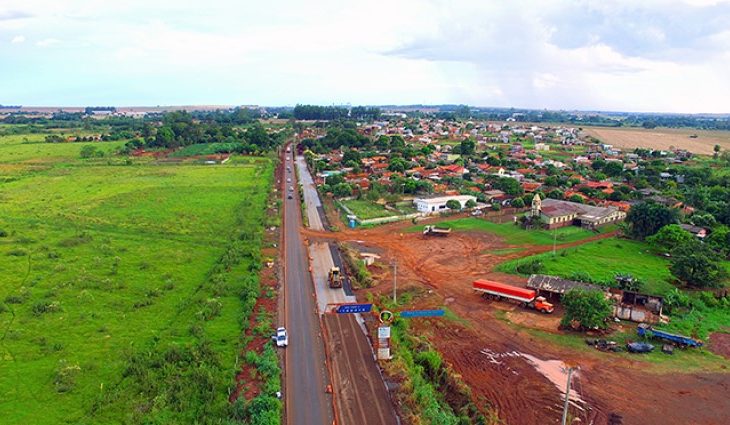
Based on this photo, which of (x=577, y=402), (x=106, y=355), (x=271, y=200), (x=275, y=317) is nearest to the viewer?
(x=577, y=402)

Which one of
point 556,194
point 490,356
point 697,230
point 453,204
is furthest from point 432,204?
point 490,356

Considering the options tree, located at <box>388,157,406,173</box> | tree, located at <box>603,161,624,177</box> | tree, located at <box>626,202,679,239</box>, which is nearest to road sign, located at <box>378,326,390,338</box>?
tree, located at <box>626,202,679,239</box>

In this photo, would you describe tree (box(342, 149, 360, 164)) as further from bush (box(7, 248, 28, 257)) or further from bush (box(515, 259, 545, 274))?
bush (box(7, 248, 28, 257))

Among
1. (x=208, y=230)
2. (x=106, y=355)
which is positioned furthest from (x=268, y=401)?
(x=208, y=230)

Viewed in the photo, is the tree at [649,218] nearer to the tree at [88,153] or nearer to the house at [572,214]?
the house at [572,214]

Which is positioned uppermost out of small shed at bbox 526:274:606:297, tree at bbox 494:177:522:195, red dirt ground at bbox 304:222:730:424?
tree at bbox 494:177:522:195

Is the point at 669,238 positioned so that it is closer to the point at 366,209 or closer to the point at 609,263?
the point at 609,263

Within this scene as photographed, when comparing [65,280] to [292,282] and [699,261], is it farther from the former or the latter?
[699,261]
